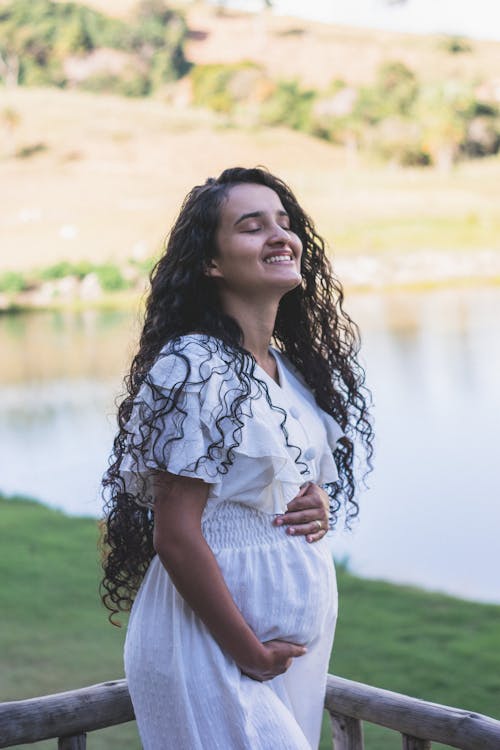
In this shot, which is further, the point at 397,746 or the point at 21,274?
the point at 21,274

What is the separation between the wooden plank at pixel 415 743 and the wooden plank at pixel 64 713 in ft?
1.15

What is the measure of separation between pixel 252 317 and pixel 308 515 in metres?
0.22

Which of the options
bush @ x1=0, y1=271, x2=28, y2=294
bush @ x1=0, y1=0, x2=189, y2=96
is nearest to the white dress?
bush @ x1=0, y1=271, x2=28, y2=294

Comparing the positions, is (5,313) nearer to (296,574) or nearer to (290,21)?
(290,21)

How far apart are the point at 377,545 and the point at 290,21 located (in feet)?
23.4

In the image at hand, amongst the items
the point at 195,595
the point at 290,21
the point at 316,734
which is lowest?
the point at 316,734

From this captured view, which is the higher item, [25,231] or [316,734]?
[25,231]

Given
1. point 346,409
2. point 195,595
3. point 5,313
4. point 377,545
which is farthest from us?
point 5,313

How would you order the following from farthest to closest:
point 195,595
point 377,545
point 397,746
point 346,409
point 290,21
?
1. point 290,21
2. point 377,545
3. point 397,746
4. point 346,409
5. point 195,595

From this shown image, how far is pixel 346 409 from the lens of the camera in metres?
1.26

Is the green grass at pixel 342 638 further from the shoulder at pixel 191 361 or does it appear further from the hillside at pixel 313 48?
the hillside at pixel 313 48

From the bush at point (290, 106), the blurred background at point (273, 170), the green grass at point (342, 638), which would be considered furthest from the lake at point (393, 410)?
the green grass at point (342, 638)

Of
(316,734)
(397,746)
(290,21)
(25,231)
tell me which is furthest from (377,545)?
(290,21)

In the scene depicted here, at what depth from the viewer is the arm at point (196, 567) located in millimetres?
Result: 996
